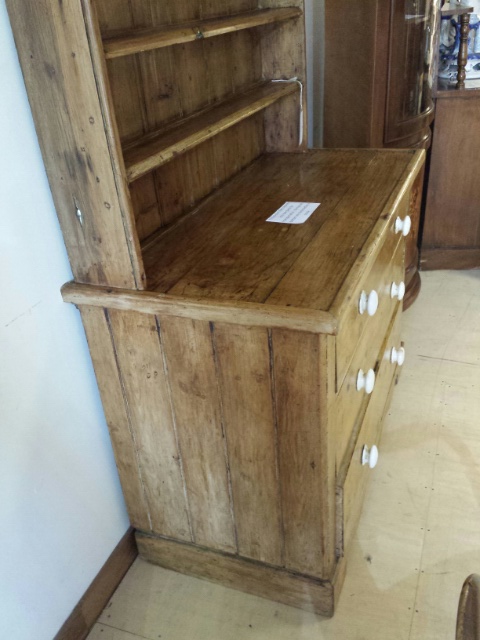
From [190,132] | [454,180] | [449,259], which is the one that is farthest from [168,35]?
[449,259]

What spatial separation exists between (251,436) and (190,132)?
2.26ft

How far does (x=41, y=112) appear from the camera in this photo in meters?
1.07

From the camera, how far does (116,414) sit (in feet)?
4.58

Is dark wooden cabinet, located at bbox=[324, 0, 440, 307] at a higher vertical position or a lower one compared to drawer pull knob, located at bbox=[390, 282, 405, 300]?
higher

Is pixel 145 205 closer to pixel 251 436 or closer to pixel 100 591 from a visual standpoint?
pixel 251 436

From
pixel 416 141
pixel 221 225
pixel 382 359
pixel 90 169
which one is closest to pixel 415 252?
pixel 416 141

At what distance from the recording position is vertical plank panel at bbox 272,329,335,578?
111 centimetres

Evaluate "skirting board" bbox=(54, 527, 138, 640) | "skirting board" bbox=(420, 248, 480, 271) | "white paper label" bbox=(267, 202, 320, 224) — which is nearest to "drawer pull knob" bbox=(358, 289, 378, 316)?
"white paper label" bbox=(267, 202, 320, 224)

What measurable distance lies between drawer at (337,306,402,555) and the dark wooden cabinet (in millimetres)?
751

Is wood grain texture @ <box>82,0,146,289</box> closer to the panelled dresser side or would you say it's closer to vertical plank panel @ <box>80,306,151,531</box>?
the panelled dresser side

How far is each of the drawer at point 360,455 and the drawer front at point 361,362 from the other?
45 millimetres

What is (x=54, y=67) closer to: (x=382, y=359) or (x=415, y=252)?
(x=382, y=359)

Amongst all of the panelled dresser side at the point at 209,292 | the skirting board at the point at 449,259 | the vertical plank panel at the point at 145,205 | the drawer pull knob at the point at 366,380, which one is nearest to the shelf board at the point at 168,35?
the panelled dresser side at the point at 209,292

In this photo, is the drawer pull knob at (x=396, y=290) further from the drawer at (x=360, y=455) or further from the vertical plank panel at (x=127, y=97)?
the vertical plank panel at (x=127, y=97)
